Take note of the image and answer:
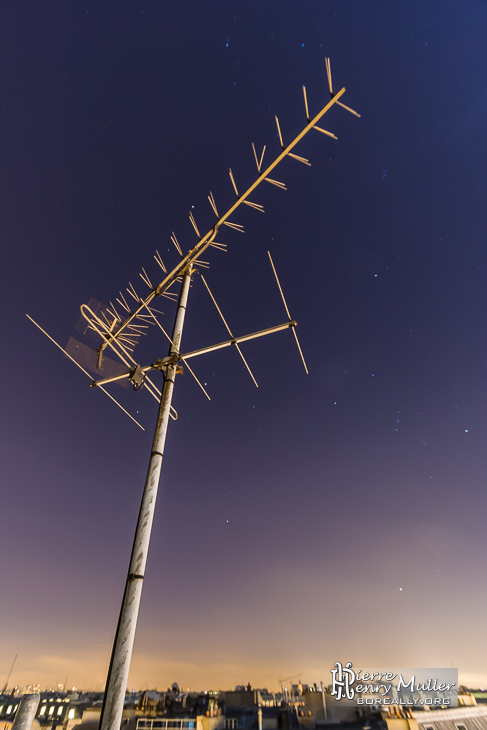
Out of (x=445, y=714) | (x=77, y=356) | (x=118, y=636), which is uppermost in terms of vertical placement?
(x=77, y=356)

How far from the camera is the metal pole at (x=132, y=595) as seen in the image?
316 centimetres

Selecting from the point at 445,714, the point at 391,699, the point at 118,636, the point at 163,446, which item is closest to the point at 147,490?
the point at 163,446

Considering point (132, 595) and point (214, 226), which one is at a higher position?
point (214, 226)

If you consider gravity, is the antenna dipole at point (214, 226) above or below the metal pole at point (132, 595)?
above

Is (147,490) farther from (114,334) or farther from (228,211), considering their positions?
(228,211)

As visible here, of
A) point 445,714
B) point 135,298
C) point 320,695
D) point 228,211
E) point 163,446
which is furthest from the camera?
point 320,695

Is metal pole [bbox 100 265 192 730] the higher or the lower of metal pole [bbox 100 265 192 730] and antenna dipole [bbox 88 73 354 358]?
the lower

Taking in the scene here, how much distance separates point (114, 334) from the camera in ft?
20.1

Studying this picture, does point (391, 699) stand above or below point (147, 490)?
below

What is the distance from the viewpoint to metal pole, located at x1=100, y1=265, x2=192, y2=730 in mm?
Answer: 3158

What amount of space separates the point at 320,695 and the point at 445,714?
44.3 feet

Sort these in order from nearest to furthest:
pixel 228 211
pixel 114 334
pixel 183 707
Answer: pixel 228 211, pixel 114 334, pixel 183 707

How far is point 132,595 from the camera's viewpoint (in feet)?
11.5

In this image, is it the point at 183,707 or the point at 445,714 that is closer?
the point at 445,714
